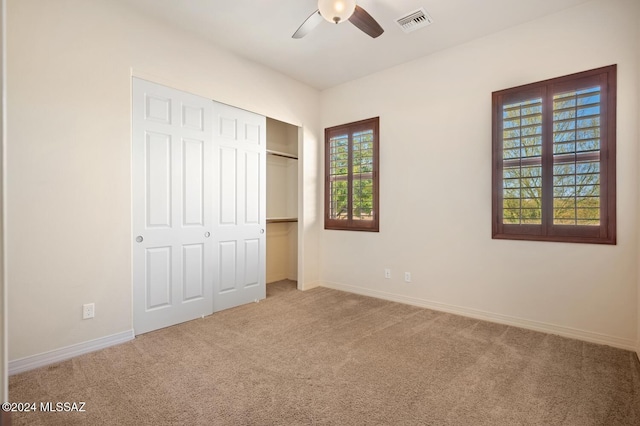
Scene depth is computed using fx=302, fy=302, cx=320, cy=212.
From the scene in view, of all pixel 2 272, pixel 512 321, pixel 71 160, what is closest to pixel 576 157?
pixel 512 321

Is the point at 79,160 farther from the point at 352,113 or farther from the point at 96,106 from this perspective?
the point at 352,113

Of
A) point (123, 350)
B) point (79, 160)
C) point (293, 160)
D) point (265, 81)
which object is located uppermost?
point (265, 81)

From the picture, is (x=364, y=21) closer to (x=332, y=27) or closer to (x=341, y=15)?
(x=341, y=15)

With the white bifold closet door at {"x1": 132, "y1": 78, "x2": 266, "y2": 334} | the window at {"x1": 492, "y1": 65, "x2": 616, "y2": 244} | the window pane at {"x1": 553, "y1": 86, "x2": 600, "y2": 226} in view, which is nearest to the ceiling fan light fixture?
the white bifold closet door at {"x1": 132, "y1": 78, "x2": 266, "y2": 334}

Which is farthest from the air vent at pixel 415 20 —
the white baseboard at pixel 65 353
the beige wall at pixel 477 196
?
the white baseboard at pixel 65 353

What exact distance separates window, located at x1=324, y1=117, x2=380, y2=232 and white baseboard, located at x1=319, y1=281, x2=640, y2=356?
0.93 metres

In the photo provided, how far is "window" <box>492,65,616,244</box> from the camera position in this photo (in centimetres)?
268

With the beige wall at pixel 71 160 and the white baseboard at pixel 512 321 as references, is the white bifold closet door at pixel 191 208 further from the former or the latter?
the white baseboard at pixel 512 321

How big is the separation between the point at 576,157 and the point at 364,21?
90.5 inches

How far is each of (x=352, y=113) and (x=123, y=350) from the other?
12.9ft

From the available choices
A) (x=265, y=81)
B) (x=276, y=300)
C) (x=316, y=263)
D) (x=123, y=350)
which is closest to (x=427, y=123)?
(x=265, y=81)

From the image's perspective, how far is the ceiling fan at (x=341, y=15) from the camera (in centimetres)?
232

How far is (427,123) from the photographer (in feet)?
12.3

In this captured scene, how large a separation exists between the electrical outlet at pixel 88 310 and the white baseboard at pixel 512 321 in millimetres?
A: 3093
